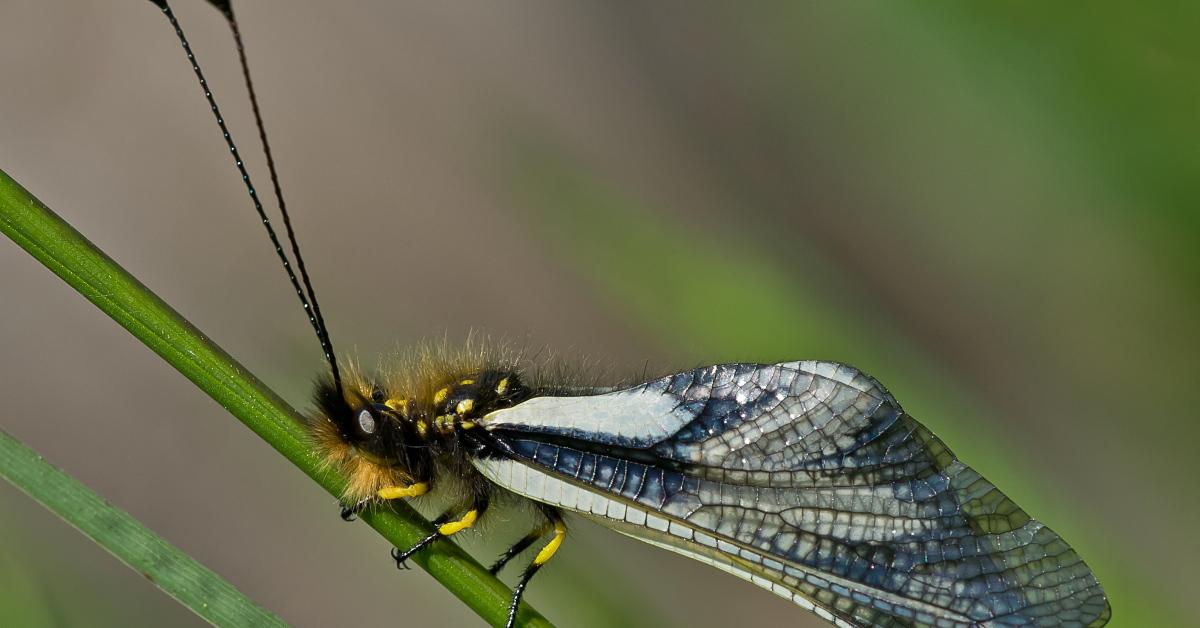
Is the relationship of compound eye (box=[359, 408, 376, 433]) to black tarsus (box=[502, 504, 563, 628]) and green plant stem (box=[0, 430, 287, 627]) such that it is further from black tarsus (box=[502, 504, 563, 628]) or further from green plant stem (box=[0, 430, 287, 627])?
green plant stem (box=[0, 430, 287, 627])

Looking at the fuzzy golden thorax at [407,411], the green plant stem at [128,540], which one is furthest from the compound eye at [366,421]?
the green plant stem at [128,540]

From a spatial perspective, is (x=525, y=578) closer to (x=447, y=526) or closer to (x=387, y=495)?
(x=447, y=526)

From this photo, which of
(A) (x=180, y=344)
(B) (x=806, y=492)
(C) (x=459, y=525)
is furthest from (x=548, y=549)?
(A) (x=180, y=344)

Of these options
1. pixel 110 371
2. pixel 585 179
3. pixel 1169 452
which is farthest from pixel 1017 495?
pixel 110 371

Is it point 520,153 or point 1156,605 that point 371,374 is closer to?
point 520,153

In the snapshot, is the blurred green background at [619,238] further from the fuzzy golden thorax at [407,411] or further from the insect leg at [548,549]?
the fuzzy golden thorax at [407,411]
